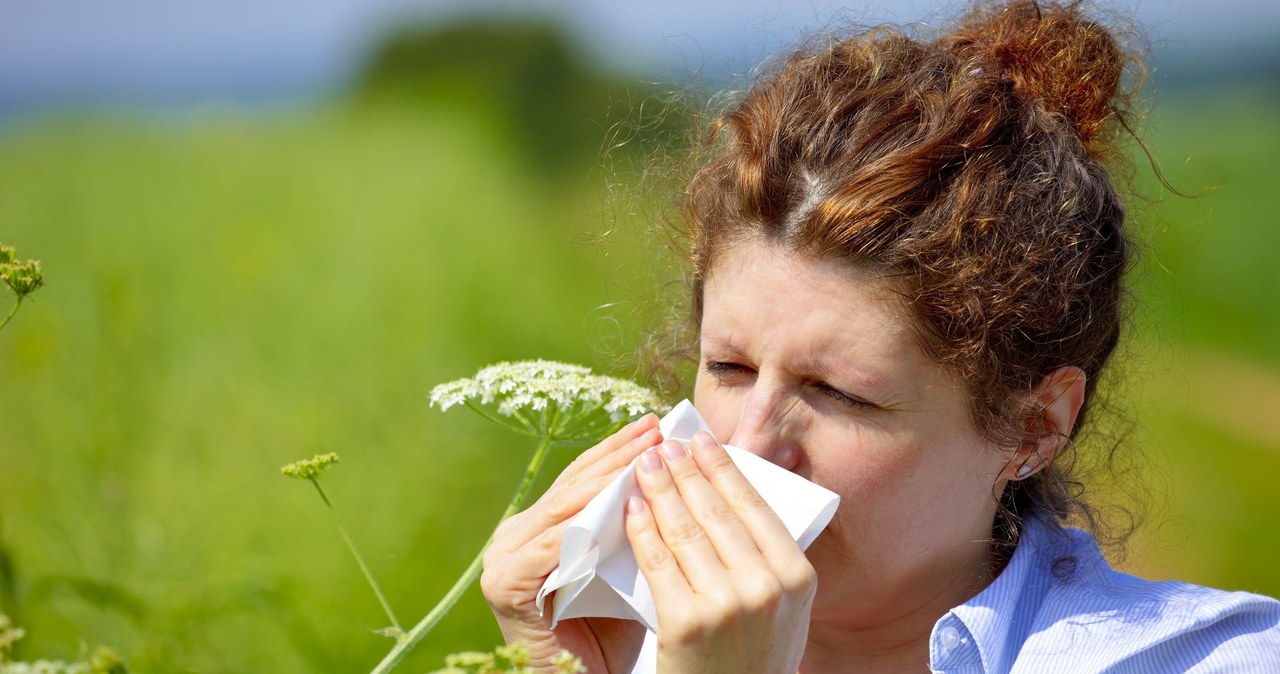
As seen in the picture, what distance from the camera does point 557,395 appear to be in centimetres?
175

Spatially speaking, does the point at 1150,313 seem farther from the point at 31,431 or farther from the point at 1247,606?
the point at 31,431

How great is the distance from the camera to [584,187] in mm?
8062

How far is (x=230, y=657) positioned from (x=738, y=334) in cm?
197

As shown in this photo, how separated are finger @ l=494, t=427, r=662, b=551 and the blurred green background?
262mm

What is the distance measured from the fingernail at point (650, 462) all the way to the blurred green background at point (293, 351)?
47 centimetres

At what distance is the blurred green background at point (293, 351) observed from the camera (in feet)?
8.63

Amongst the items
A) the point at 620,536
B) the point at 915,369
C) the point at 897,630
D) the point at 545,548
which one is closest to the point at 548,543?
the point at 545,548

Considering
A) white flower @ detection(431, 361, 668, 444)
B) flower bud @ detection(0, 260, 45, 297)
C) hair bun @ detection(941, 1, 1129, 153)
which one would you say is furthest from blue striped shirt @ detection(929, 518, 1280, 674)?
flower bud @ detection(0, 260, 45, 297)

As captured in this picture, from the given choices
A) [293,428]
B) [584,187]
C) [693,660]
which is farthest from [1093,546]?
[584,187]

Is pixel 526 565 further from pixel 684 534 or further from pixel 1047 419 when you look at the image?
pixel 1047 419

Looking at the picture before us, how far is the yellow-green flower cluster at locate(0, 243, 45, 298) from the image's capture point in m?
1.30

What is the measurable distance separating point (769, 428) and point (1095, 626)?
2.11 feet

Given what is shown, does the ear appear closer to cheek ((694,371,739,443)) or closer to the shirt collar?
the shirt collar

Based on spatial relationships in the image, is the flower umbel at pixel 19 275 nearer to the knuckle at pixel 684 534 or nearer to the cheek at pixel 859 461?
the knuckle at pixel 684 534
